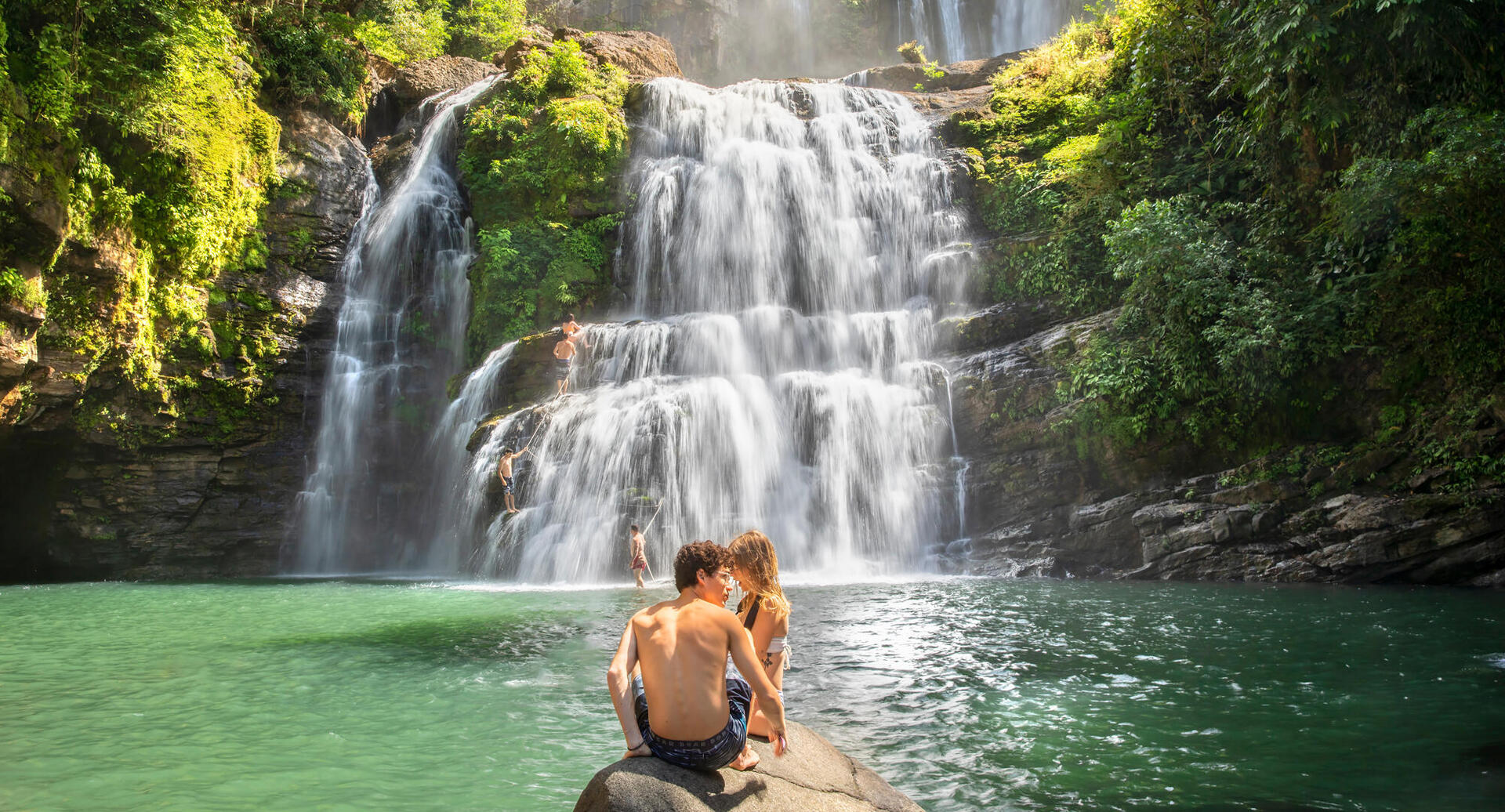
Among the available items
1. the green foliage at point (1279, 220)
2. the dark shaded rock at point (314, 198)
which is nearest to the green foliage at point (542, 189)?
the dark shaded rock at point (314, 198)

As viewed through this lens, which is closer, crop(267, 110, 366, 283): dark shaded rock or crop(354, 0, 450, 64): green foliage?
crop(267, 110, 366, 283): dark shaded rock

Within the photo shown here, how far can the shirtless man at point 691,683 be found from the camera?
3377mm

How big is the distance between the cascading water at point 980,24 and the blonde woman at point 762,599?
38.8 meters

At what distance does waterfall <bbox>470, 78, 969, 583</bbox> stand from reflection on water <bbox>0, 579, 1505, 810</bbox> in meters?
4.68

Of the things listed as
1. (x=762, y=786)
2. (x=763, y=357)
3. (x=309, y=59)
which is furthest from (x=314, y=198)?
(x=762, y=786)

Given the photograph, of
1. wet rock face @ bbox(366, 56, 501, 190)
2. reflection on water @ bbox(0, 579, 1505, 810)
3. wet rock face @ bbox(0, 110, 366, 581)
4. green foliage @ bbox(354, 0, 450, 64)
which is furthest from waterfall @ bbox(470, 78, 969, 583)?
green foliage @ bbox(354, 0, 450, 64)

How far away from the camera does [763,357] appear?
19.2m

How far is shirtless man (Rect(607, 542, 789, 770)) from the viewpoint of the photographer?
3377 millimetres

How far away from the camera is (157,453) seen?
1827 centimetres

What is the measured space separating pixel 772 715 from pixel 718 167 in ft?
69.1

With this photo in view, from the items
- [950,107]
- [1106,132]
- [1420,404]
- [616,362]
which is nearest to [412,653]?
[616,362]

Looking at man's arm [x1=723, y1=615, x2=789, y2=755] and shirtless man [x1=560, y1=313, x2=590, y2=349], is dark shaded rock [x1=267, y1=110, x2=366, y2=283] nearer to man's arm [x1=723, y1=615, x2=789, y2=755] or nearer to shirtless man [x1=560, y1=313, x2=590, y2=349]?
shirtless man [x1=560, y1=313, x2=590, y2=349]

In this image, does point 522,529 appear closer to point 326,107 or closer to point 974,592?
point 974,592

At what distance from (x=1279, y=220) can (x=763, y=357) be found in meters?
10.4
